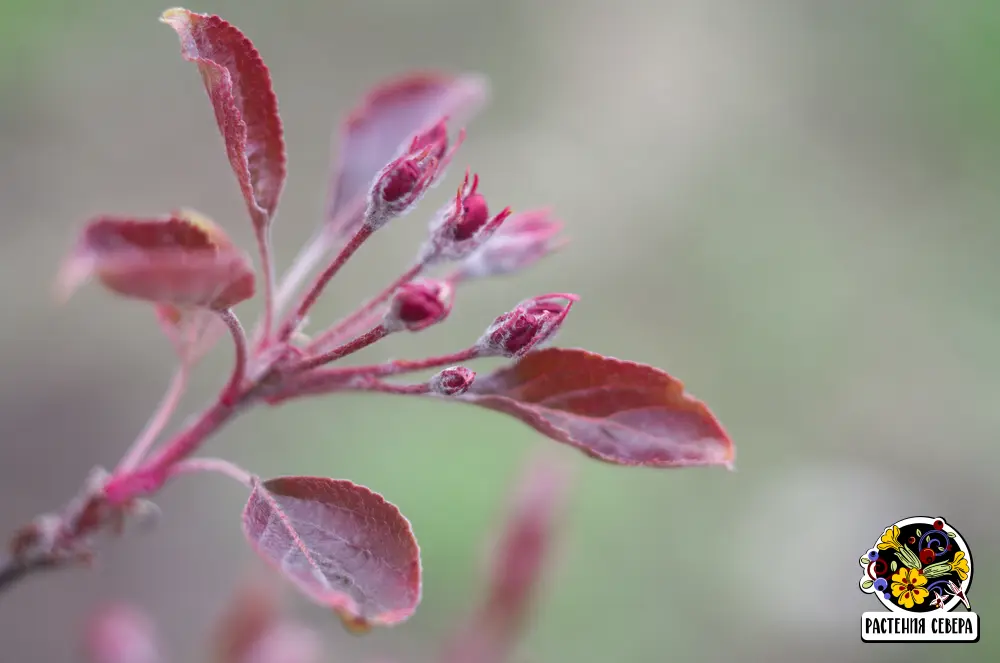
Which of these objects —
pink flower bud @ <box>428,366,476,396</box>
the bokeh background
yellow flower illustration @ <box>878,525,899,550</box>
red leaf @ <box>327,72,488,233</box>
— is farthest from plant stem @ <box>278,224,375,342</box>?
the bokeh background

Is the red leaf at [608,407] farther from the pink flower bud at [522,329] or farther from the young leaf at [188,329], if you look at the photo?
the young leaf at [188,329]

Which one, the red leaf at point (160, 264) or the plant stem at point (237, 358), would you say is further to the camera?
the plant stem at point (237, 358)

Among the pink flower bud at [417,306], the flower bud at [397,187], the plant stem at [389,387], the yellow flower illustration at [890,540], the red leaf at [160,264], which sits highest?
the yellow flower illustration at [890,540]

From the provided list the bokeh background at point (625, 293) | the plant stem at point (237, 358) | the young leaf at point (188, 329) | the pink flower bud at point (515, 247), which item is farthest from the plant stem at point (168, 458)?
the bokeh background at point (625, 293)

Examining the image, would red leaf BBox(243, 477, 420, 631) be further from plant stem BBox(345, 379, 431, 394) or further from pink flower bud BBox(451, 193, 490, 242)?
pink flower bud BBox(451, 193, 490, 242)

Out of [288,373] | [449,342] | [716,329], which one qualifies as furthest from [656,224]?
[288,373]

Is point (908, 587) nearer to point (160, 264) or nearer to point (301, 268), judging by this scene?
point (301, 268)

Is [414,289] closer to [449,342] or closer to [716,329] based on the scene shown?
[449,342]
